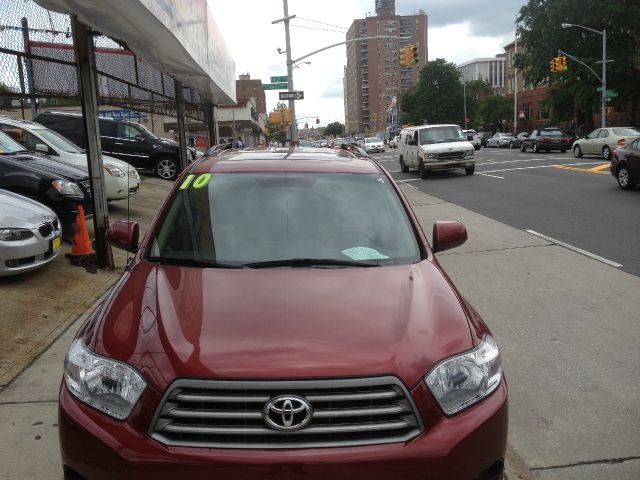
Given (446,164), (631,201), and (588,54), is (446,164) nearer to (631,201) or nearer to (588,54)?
(631,201)

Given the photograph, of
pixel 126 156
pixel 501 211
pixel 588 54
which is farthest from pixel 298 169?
pixel 588 54

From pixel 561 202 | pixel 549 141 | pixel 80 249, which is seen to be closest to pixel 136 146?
pixel 80 249

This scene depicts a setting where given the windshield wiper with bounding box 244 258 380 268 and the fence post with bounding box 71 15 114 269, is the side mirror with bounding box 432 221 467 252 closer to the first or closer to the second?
the windshield wiper with bounding box 244 258 380 268

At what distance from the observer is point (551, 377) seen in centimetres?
430

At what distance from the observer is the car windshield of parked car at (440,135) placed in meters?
23.0

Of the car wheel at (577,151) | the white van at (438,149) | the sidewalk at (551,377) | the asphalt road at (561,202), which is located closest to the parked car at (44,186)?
the sidewalk at (551,377)

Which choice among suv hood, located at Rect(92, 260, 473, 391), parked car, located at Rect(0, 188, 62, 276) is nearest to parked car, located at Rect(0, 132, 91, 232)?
parked car, located at Rect(0, 188, 62, 276)

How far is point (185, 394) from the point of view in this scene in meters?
2.18

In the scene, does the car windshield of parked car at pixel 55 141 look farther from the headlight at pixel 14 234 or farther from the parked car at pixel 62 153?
the headlight at pixel 14 234

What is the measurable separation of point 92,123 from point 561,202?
10.3 m

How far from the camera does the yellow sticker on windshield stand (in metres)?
3.76

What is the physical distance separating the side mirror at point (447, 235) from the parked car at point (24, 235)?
4381 millimetres

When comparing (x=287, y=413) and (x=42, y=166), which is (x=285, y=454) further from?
(x=42, y=166)

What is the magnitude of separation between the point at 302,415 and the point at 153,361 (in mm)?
620
